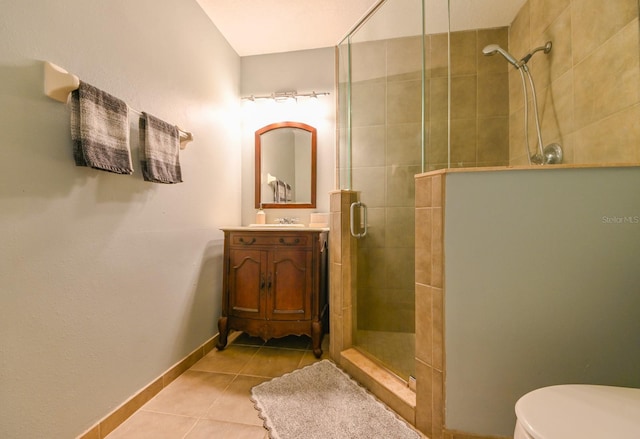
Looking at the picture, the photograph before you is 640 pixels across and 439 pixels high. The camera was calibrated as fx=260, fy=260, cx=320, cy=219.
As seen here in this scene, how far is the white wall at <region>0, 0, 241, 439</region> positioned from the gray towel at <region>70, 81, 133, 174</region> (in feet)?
0.23

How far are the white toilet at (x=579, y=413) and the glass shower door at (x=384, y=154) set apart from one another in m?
0.78

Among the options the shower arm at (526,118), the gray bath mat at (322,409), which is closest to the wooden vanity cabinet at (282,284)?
the gray bath mat at (322,409)

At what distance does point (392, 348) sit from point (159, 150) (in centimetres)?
174

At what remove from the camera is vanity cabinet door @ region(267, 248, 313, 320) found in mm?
1782

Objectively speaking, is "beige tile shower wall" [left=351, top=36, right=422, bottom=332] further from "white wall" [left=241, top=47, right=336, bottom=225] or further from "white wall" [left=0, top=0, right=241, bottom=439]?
"white wall" [left=0, top=0, right=241, bottom=439]

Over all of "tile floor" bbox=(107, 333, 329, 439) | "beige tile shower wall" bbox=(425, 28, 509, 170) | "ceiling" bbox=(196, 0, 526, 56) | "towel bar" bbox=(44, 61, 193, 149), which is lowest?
"tile floor" bbox=(107, 333, 329, 439)

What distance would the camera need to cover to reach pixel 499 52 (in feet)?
5.93

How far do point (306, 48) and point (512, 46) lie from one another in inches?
62.2

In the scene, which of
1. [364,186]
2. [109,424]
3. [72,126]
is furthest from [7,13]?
[364,186]

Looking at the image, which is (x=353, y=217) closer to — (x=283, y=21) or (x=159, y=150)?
(x=159, y=150)

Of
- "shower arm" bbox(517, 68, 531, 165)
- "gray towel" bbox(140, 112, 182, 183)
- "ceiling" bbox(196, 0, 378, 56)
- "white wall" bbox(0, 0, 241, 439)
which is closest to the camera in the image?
"white wall" bbox(0, 0, 241, 439)

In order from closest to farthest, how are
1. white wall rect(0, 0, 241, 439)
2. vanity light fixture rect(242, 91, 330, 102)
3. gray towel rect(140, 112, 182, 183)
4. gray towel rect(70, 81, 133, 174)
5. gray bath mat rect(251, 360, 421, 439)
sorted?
white wall rect(0, 0, 241, 439), gray towel rect(70, 81, 133, 174), gray bath mat rect(251, 360, 421, 439), gray towel rect(140, 112, 182, 183), vanity light fixture rect(242, 91, 330, 102)

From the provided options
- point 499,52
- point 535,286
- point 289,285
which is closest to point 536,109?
point 499,52

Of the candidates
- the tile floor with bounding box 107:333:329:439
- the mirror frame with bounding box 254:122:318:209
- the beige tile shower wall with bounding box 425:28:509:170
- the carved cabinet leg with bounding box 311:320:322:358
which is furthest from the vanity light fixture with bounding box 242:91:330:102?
the tile floor with bounding box 107:333:329:439
